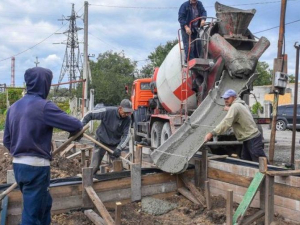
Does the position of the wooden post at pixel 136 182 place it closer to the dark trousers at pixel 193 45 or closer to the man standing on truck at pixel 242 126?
the man standing on truck at pixel 242 126

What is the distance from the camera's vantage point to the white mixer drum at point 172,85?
9.10 meters

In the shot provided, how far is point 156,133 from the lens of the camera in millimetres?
10781

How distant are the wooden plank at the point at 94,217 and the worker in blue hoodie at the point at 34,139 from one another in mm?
1067

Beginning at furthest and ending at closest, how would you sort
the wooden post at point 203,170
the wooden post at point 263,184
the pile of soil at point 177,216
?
the wooden post at point 203,170 → the pile of soil at point 177,216 → the wooden post at point 263,184

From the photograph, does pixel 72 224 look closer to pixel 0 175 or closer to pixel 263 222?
pixel 263 222

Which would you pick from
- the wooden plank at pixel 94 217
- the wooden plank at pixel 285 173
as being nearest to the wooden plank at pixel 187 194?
the wooden plank at pixel 285 173

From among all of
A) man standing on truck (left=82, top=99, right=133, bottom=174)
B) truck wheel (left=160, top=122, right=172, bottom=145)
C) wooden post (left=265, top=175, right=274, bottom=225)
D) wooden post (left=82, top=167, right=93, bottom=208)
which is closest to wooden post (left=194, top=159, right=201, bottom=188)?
man standing on truck (left=82, top=99, right=133, bottom=174)

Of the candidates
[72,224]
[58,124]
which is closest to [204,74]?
[72,224]

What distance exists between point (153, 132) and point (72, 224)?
6.30m

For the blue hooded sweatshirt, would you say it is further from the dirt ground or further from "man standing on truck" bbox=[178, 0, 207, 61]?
"man standing on truck" bbox=[178, 0, 207, 61]

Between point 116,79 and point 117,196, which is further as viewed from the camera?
point 116,79

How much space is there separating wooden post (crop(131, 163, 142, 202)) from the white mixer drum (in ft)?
11.9

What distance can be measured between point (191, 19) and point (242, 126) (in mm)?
3450

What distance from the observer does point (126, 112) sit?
648cm
